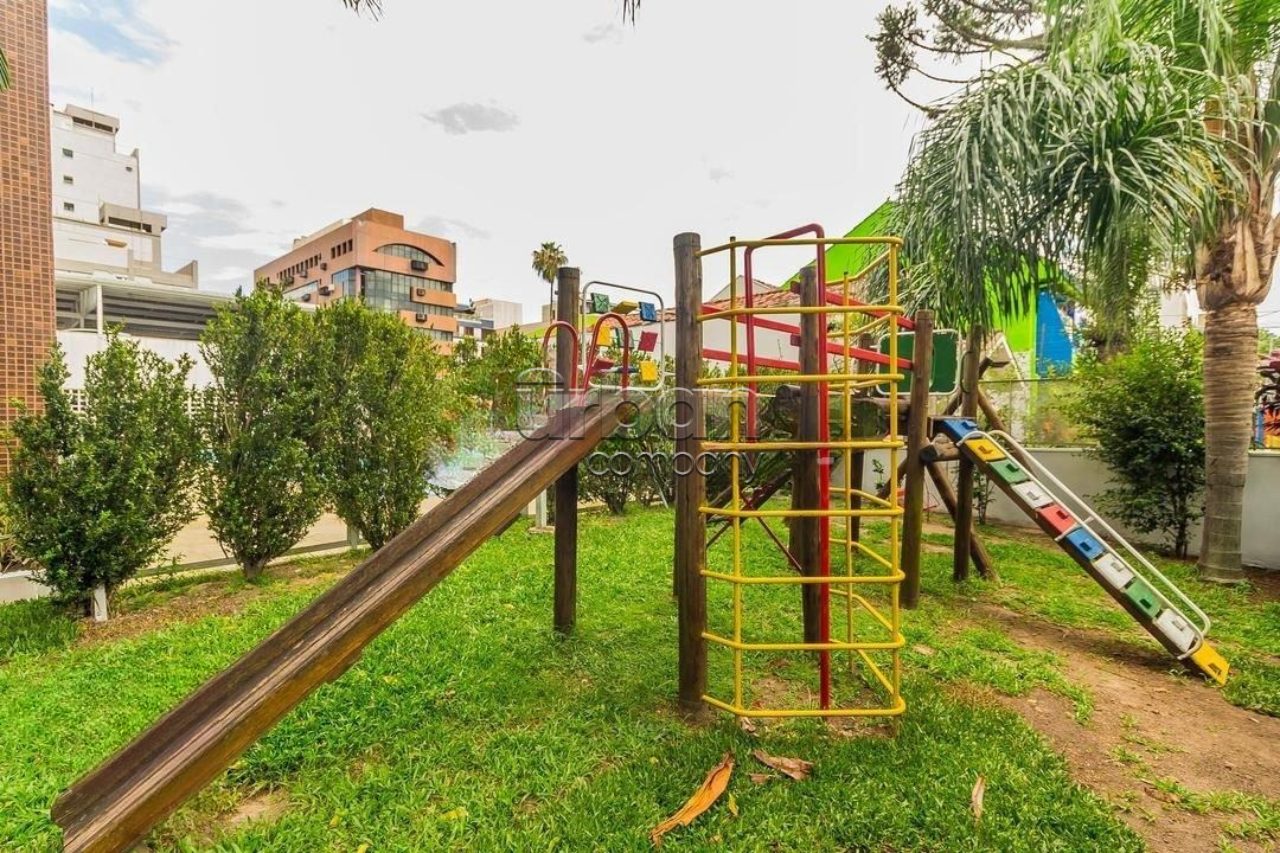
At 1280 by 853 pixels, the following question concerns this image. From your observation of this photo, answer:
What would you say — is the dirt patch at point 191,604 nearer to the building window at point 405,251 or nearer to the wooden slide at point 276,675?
the wooden slide at point 276,675

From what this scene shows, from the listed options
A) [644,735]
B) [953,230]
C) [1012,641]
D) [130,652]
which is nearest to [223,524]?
[130,652]

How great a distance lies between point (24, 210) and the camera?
19.6ft

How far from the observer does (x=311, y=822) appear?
6.27ft

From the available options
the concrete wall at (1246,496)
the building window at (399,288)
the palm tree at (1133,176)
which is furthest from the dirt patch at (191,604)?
the building window at (399,288)

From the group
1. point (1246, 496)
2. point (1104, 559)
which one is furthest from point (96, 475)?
point (1246, 496)

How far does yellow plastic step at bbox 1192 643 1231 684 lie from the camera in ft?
10.4

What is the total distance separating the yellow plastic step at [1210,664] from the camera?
124 inches

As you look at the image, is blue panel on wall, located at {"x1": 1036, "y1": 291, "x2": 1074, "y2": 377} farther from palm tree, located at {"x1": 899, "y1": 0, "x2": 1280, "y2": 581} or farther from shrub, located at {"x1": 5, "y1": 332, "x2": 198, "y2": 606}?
shrub, located at {"x1": 5, "y1": 332, "x2": 198, "y2": 606}

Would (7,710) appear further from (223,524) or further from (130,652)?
(223,524)

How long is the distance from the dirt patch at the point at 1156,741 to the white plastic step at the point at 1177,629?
0.18 meters

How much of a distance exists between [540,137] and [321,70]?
3255 millimetres

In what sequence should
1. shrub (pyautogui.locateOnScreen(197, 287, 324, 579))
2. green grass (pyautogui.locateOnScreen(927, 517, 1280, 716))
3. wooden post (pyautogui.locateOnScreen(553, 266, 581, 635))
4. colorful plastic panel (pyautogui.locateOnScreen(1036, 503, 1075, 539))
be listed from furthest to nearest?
shrub (pyautogui.locateOnScreen(197, 287, 324, 579)), colorful plastic panel (pyautogui.locateOnScreen(1036, 503, 1075, 539)), wooden post (pyautogui.locateOnScreen(553, 266, 581, 635)), green grass (pyautogui.locateOnScreen(927, 517, 1280, 716))

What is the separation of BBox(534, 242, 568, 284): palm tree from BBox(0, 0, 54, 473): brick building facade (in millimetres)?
28936

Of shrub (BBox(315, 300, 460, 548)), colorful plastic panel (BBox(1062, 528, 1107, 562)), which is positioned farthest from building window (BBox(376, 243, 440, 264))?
colorful plastic panel (BBox(1062, 528, 1107, 562))
